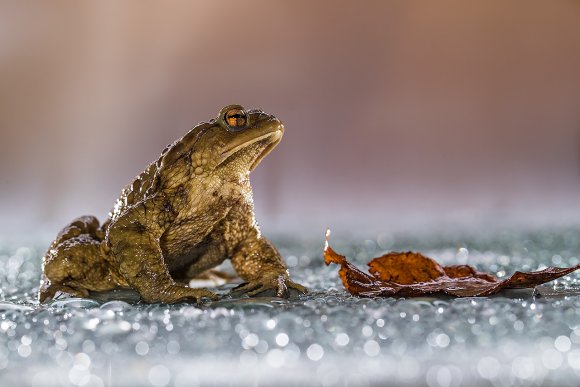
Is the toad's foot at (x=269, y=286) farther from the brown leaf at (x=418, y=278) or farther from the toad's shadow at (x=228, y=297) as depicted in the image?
the brown leaf at (x=418, y=278)

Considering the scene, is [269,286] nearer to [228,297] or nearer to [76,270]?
[228,297]

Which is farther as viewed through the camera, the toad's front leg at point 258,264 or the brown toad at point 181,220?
the toad's front leg at point 258,264

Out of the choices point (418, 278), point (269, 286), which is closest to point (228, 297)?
point (269, 286)

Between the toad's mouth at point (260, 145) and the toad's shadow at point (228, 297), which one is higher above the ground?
the toad's mouth at point (260, 145)

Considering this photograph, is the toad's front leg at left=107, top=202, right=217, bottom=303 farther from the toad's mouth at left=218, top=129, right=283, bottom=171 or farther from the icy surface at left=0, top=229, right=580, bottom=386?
the toad's mouth at left=218, top=129, right=283, bottom=171

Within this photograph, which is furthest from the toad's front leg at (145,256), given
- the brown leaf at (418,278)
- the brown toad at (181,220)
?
the brown leaf at (418,278)

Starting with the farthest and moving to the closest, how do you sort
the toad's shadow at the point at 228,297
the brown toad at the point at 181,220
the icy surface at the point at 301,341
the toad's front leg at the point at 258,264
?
the toad's front leg at the point at 258,264
the brown toad at the point at 181,220
the toad's shadow at the point at 228,297
the icy surface at the point at 301,341

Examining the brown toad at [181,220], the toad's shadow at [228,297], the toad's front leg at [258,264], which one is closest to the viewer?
the toad's shadow at [228,297]
